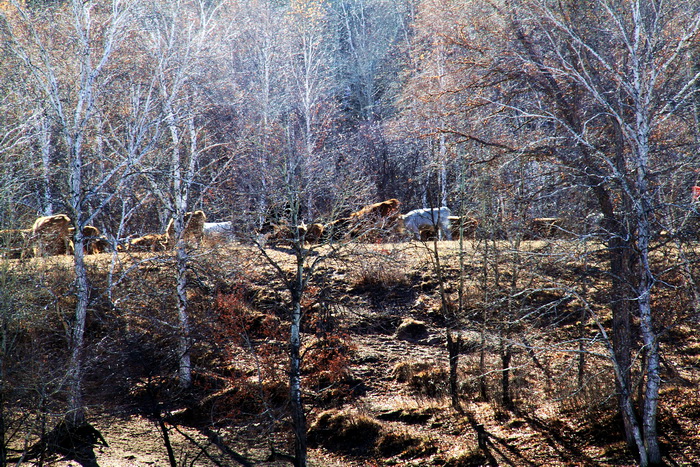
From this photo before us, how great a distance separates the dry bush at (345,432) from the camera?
13203 mm

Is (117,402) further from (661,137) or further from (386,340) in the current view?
(661,137)

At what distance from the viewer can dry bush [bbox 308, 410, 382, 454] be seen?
13.2 metres

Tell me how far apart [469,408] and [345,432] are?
3.08 meters

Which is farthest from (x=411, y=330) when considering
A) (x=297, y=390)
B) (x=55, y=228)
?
(x=55, y=228)

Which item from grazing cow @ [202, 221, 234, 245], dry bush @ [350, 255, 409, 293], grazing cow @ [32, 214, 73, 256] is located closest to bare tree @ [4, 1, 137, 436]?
grazing cow @ [202, 221, 234, 245]

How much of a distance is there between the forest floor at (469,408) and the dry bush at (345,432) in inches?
1.3

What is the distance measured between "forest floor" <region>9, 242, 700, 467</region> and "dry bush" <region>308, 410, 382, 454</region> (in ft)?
0.11

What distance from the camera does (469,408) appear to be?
14.0 m

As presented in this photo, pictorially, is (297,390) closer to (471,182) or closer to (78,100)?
(471,182)

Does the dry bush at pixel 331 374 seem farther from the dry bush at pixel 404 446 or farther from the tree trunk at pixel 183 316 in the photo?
the tree trunk at pixel 183 316

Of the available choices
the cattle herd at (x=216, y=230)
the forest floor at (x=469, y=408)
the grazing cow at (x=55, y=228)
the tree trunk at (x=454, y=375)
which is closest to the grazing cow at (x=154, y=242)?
the cattle herd at (x=216, y=230)

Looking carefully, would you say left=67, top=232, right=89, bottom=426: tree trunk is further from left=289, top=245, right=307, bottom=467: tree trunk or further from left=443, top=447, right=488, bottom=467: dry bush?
left=443, top=447, right=488, bottom=467: dry bush

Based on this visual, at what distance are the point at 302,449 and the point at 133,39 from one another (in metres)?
12.3

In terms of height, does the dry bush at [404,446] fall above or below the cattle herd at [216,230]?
below
